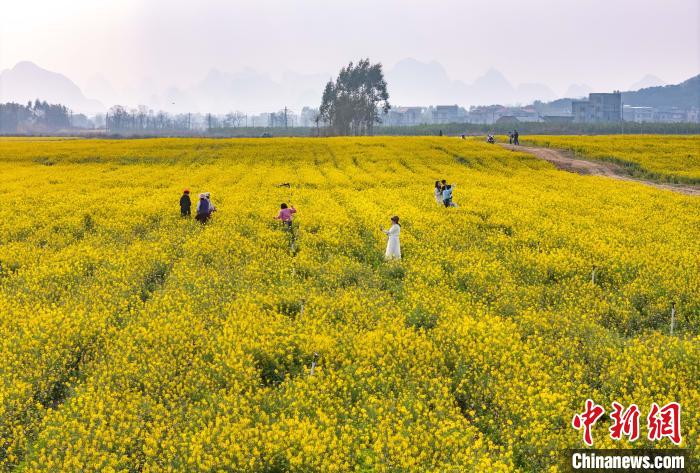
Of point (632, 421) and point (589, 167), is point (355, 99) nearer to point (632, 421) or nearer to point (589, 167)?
point (589, 167)

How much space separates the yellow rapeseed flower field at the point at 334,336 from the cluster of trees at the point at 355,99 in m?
95.5

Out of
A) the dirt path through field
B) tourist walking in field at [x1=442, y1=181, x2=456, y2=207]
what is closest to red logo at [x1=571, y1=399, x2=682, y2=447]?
tourist walking in field at [x1=442, y1=181, x2=456, y2=207]

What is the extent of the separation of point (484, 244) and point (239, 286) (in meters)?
9.37

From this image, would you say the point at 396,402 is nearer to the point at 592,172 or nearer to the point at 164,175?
the point at 164,175

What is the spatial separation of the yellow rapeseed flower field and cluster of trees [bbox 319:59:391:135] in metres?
95.5

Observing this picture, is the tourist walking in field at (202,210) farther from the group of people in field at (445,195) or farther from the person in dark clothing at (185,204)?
the group of people in field at (445,195)

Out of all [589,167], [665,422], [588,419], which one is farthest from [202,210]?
[589,167]

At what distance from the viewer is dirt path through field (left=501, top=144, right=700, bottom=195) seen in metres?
34.8

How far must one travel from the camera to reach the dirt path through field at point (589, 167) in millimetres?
34844

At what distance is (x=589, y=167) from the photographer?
139ft

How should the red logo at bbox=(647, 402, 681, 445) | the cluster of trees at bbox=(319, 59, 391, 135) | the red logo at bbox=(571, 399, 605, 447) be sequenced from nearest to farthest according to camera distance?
1. the red logo at bbox=(647, 402, 681, 445)
2. the red logo at bbox=(571, 399, 605, 447)
3. the cluster of trees at bbox=(319, 59, 391, 135)

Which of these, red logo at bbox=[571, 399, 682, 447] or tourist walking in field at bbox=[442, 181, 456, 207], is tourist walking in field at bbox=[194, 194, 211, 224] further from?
red logo at bbox=[571, 399, 682, 447]

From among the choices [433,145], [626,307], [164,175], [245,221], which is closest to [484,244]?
[626,307]

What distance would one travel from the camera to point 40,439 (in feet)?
23.9
